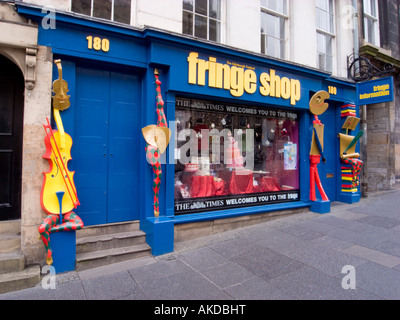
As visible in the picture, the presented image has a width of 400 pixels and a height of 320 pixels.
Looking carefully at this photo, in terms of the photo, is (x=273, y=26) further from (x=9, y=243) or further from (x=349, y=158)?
(x=9, y=243)

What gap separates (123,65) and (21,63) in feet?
5.10

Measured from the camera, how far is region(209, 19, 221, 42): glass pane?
5.86 m

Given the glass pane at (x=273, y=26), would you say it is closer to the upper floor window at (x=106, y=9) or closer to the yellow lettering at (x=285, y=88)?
the yellow lettering at (x=285, y=88)

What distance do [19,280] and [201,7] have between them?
20.1 feet

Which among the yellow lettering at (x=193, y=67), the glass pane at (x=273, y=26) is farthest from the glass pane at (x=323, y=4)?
the yellow lettering at (x=193, y=67)

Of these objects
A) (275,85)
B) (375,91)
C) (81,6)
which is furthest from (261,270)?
(375,91)

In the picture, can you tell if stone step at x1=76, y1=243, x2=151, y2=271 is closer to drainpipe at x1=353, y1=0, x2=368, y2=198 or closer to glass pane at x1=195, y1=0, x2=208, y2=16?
glass pane at x1=195, y1=0, x2=208, y2=16

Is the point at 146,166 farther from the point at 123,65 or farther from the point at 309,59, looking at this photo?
the point at 309,59

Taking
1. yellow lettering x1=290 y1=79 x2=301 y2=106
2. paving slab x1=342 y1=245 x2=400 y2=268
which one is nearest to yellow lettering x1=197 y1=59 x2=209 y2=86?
yellow lettering x1=290 y1=79 x2=301 y2=106

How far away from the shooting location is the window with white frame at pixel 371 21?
30.8ft

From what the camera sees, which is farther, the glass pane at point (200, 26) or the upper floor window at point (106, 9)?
the glass pane at point (200, 26)

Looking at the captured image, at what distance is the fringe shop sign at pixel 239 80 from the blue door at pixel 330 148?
6.63 ft
